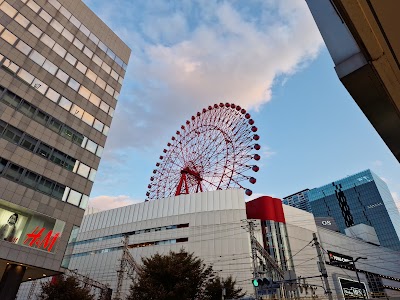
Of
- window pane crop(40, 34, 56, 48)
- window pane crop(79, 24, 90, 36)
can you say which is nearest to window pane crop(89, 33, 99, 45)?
window pane crop(79, 24, 90, 36)

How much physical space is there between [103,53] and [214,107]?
71.1ft

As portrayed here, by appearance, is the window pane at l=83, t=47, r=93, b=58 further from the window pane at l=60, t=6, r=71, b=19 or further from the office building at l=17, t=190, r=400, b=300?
the office building at l=17, t=190, r=400, b=300

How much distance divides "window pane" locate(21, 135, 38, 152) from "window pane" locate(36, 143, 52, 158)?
0.56 m

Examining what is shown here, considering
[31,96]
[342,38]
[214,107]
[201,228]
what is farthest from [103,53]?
[342,38]

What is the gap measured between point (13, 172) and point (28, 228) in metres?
5.37

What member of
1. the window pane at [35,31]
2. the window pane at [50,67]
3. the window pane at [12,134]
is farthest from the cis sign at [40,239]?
the window pane at [35,31]

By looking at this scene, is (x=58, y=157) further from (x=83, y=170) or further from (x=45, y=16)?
(x=45, y=16)

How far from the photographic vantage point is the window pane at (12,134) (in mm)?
26495

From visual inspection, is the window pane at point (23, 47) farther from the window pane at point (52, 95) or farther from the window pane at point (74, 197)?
the window pane at point (74, 197)

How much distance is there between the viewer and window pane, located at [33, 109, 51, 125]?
29.5m

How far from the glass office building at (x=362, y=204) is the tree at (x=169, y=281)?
139 metres

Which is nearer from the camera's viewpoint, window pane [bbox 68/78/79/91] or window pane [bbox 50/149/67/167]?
window pane [bbox 50/149/67/167]

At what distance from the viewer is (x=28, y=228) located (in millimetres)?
25719

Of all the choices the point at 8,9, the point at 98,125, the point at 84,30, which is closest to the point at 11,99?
the point at 98,125
